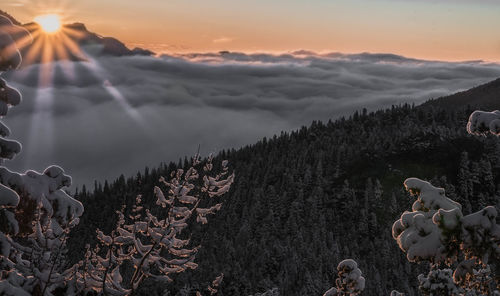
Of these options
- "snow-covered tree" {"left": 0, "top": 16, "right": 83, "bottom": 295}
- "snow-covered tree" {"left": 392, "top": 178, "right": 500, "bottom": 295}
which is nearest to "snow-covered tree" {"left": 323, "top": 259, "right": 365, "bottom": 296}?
"snow-covered tree" {"left": 392, "top": 178, "right": 500, "bottom": 295}

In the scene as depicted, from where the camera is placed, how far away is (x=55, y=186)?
39.1 ft

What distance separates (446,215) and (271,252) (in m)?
190

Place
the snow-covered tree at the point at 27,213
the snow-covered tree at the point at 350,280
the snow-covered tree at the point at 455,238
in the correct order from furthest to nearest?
the snow-covered tree at the point at 350,280
the snow-covered tree at the point at 27,213
the snow-covered tree at the point at 455,238

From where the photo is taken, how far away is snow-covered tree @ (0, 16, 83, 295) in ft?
32.4

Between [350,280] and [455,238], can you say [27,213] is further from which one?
[350,280]

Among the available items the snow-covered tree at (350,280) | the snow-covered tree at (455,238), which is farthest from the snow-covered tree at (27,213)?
the snow-covered tree at (350,280)

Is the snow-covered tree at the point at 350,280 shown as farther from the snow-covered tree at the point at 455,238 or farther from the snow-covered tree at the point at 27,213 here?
the snow-covered tree at the point at 27,213

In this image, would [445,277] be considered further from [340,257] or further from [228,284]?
[340,257]

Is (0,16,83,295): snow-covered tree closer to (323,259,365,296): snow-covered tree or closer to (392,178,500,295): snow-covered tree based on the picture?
(392,178,500,295): snow-covered tree

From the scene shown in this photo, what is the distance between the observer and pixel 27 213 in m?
11.2

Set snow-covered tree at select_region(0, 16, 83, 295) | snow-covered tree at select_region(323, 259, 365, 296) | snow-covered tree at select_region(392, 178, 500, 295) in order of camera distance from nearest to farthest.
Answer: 1. snow-covered tree at select_region(392, 178, 500, 295)
2. snow-covered tree at select_region(0, 16, 83, 295)
3. snow-covered tree at select_region(323, 259, 365, 296)

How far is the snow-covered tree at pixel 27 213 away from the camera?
987cm

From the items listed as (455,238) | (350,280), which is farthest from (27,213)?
(350,280)

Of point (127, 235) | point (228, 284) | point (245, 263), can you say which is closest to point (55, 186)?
point (127, 235)
